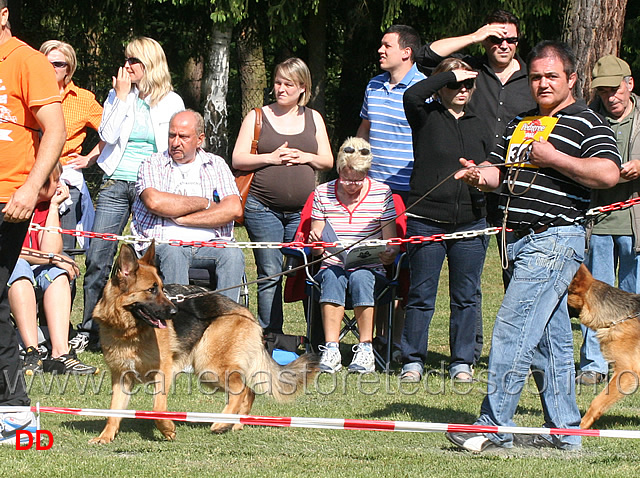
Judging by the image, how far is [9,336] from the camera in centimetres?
460

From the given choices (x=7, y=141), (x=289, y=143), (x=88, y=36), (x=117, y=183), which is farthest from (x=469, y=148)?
(x=88, y=36)

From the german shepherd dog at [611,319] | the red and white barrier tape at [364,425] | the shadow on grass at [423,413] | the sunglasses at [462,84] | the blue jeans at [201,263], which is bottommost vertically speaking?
the shadow on grass at [423,413]

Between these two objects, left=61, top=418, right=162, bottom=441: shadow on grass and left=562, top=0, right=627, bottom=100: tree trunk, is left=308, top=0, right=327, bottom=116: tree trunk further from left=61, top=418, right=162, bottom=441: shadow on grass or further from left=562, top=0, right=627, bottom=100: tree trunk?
left=61, top=418, right=162, bottom=441: shadow on grass

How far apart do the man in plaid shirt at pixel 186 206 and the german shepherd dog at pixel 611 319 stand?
2.70 m

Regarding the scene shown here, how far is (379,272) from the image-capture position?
23.6ft

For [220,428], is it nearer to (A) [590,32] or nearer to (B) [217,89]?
(A) [590,32]

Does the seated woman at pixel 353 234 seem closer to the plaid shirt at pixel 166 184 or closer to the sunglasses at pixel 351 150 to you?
the sunglasses at pixel 351 150

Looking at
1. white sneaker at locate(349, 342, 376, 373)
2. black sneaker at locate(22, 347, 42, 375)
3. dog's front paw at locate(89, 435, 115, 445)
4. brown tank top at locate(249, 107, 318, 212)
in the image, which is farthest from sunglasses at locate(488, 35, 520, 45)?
black sneaker at locate(22, 347, 42, 375)

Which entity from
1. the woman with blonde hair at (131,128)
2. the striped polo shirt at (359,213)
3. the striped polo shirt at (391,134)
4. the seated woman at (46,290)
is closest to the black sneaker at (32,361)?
the seated woman at (46,290)

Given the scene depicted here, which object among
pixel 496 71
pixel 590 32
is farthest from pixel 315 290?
pixel 590 32

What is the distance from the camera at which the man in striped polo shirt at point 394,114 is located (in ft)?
23.9

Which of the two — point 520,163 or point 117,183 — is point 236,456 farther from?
point 117,183

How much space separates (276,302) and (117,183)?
5.44 ft

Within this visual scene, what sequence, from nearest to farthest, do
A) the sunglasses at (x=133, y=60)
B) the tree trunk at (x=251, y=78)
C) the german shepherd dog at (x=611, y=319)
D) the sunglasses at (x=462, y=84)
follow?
the german shepherd dog at (x=611, y=319) → the sunglasses at (x=462, y=84) → the sunglasses at (x=133, y=60) → the tree trunk at (x=251, y=78)
